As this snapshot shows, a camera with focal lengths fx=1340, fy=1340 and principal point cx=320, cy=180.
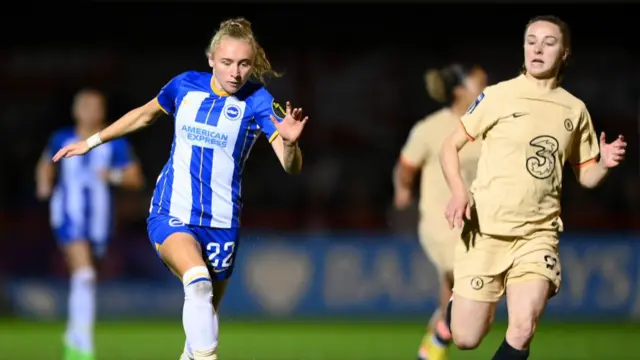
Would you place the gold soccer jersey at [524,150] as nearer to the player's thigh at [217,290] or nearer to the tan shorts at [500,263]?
the tan shorts at [500,263]

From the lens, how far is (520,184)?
7.27 meters

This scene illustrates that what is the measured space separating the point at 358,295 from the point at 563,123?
10.5 metres

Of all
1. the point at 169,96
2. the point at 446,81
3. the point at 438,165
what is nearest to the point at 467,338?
the point at 169,96

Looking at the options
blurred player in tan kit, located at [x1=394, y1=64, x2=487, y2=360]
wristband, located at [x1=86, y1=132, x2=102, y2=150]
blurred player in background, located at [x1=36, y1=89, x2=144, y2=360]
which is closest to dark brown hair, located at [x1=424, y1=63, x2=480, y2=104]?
blurred player in tan kit, located at [x1=394, y1=64, x2=487, y2=360]

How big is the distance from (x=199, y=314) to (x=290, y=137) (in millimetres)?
1047

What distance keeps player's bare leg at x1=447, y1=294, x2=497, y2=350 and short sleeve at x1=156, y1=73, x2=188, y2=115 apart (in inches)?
76.7

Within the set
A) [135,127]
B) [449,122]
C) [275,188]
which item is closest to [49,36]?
[275,188]

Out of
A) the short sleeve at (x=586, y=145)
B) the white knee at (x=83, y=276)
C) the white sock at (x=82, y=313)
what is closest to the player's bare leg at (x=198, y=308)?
the short sleeve at (x=586, y=145)

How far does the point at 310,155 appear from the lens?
19.6 metres

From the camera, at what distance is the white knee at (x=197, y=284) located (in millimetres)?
7051

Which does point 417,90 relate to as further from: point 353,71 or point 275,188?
point 275,188

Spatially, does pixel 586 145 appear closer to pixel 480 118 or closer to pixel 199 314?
pixel 480 118

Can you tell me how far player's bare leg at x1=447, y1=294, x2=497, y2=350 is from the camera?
24.6ft

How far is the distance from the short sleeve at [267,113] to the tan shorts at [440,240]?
9.26 ft
